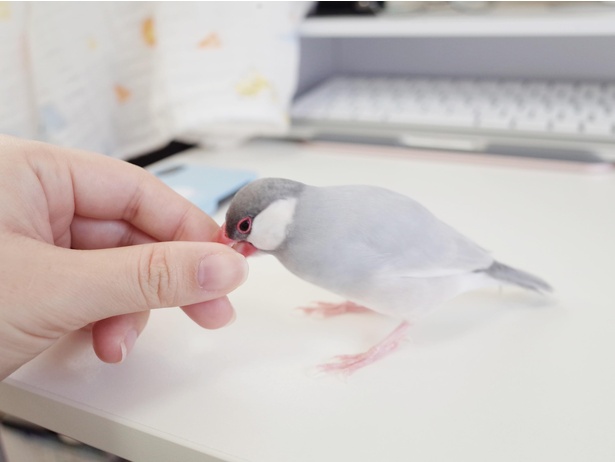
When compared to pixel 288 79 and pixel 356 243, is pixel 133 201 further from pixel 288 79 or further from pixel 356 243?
pixel 288 79

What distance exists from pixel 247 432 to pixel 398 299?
0.52 ft

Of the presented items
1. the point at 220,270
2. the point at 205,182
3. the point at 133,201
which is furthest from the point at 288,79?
the point at 220,270

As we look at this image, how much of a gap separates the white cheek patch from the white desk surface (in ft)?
0.31

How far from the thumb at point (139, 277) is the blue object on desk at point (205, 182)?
0.90 feet

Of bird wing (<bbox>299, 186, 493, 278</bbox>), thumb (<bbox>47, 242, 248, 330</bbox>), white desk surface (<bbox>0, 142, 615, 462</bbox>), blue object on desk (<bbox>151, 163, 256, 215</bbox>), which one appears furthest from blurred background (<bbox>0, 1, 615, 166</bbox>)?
thumb (<bbox>47, 242, 248, 330</bbox>)

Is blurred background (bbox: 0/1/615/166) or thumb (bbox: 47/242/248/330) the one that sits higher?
blurred background (bbox: 0/1/615/166)

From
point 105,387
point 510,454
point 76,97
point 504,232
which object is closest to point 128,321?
point 105,387

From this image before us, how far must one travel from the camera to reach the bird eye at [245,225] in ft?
1.49

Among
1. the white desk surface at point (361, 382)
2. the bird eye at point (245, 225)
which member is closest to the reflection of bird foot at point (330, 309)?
the white desk surface at point (361, 382)

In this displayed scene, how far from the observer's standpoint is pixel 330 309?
1.73 feet

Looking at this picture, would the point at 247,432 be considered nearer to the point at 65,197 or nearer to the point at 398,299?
the point at 398,299

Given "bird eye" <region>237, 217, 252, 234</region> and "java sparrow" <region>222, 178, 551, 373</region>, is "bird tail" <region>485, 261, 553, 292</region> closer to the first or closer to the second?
"java sparrow" <region>222, 178, 551, 373</region>

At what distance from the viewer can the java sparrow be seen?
17.6 inches

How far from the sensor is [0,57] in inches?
30.2
